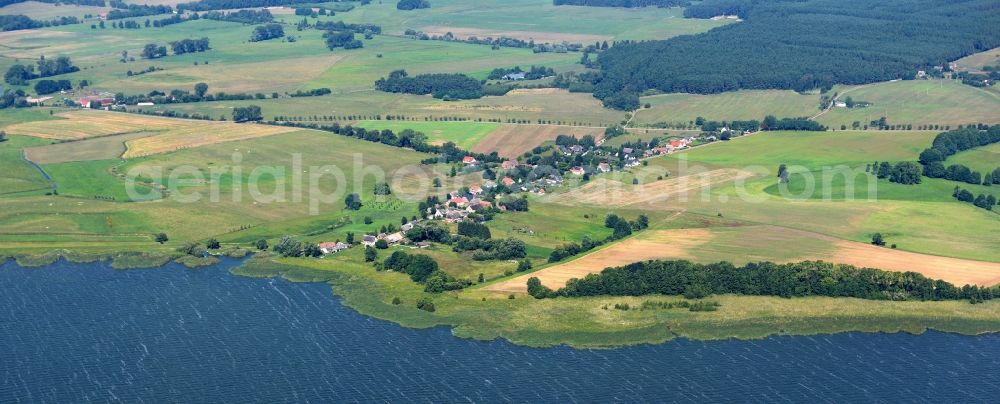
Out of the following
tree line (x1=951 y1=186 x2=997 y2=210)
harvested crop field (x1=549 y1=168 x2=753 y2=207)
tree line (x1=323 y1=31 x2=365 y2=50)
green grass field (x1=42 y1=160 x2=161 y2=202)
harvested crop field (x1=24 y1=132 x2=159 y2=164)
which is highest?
tree line (x1=323 y1=31 x2=365 y2=50)

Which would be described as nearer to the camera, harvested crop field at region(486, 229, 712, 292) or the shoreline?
the shoreline

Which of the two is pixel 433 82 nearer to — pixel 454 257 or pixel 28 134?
pixel 28 134

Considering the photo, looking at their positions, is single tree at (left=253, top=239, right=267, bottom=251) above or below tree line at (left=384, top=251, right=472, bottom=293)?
above

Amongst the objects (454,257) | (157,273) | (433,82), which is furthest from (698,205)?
(433,82)

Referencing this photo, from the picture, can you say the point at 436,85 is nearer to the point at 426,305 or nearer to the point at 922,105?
the point at 922,105

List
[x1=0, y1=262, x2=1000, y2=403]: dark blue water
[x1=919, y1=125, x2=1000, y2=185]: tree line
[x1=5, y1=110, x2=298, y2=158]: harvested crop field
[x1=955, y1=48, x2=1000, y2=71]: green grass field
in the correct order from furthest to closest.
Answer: [x1=955, y1=48, x2=1000, y2=71]: green grass field → [x1=5, y1=110, x2=298, y2=158]: harvested crop field → [x1=919, y1=125, x2=1000, y2=185]: tree line → [x1=0, y1=262, x2=1000, y2=403]: dark blue water

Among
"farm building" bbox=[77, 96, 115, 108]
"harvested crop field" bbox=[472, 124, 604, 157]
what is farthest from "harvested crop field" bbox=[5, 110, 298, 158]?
"harvested crop field" bbox=[472, 124, 604, 157]

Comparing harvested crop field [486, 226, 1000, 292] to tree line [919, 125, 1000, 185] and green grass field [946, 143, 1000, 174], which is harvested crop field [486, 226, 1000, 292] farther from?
green grass field [946, 143, 1000, 174]
